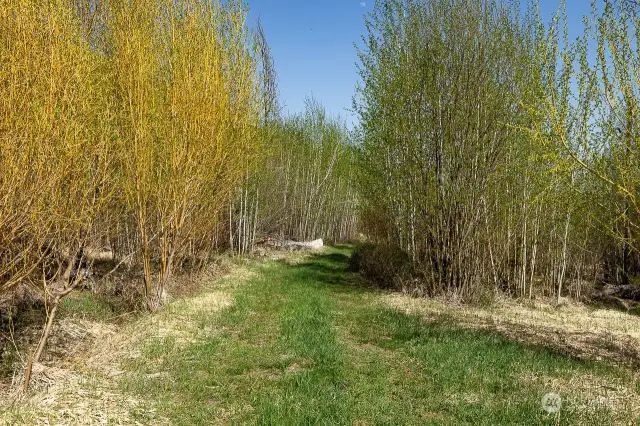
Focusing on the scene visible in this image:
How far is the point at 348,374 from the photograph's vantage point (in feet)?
18.4

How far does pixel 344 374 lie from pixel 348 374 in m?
0.06

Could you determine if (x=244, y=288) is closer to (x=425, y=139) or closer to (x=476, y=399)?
(x=425, y=139)

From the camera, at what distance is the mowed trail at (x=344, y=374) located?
4.45 metres

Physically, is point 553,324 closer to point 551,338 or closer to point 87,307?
point 551,338

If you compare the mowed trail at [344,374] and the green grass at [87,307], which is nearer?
the mowed trail at [344,374]

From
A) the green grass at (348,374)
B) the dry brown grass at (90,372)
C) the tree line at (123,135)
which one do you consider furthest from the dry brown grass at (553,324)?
the tree line at (123,135)

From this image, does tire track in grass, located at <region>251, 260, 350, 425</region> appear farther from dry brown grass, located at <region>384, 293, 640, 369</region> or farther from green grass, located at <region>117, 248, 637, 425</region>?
dry brown grass, located at <region>384, 293, 640, 369</region>

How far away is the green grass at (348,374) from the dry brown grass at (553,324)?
0.65m

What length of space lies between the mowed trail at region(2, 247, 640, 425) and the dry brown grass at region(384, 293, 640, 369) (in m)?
0.50

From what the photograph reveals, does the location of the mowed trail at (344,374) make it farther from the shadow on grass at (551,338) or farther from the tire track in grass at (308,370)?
the shadow on grass at (551,338)

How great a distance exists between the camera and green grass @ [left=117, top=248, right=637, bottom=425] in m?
4.45

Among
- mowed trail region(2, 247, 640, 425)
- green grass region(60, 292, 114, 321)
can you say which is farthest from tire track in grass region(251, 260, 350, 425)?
green grass region(60, 292, 114, 321)

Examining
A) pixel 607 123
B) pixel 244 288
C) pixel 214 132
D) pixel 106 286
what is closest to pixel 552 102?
pixel 607 123

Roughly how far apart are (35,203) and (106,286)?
19.0 ft
